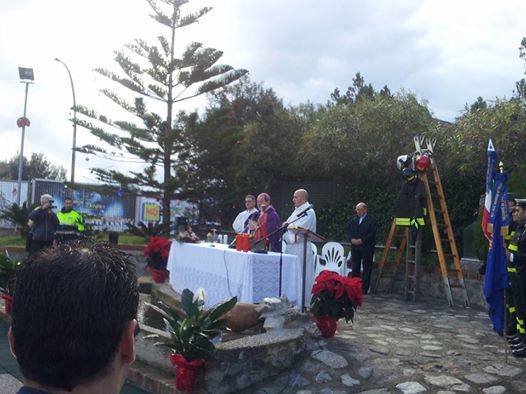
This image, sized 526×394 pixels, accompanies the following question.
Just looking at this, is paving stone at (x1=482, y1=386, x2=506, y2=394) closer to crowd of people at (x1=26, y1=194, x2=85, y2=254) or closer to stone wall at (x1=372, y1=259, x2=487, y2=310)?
stone wall at (x1=372, y1=259, x2=487, y2=310)

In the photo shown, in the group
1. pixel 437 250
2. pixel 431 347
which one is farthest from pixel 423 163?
pixel 431 347

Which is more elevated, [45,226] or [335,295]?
[45,226]

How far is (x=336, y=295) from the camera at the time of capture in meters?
6.36

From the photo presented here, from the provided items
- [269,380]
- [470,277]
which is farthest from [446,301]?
[269,380]

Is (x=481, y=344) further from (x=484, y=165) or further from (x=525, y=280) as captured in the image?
(x=484, y=165)

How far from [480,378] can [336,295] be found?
1.54 metres

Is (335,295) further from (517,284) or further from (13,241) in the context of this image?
(13,241)

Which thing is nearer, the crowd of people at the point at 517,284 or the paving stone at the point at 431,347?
the crowd of people at the point at 517,284

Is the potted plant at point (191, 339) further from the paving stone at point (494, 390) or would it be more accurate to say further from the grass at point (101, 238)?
the grass at point (101, 238)

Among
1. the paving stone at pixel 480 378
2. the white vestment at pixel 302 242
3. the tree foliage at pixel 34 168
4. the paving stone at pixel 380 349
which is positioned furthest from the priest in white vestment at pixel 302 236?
the tree foliage at pixel 34 168

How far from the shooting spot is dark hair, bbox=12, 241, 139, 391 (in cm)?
130

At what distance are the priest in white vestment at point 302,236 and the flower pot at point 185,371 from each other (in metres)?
3.03

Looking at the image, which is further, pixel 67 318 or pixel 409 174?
pixel 409 174

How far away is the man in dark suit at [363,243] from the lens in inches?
431
